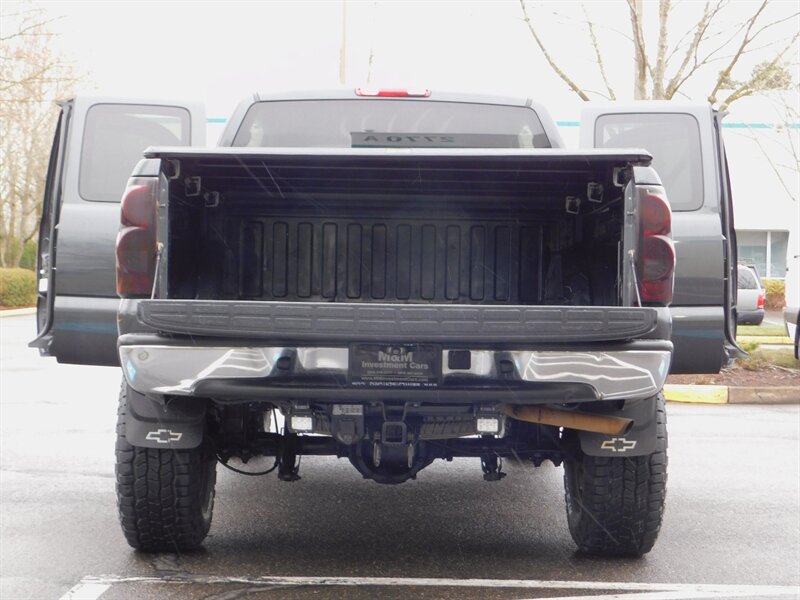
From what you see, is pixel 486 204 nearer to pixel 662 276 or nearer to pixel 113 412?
pixel 662 276

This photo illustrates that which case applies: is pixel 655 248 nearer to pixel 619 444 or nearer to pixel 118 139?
pixel 619 444

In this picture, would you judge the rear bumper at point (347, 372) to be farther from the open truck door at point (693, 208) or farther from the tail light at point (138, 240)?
the open truck door at point (693, 208)

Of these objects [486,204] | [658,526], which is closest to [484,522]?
[658,526]

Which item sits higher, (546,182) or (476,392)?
(546,182)

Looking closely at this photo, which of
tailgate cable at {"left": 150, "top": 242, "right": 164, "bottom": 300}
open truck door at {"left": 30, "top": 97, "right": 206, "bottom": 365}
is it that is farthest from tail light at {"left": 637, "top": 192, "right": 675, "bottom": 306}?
open truck door at {"left": 30, "top": 97, "right": 206, "bottom": 365}

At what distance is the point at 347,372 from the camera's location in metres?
3.94

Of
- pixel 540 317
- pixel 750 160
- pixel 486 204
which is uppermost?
pixel 750 160

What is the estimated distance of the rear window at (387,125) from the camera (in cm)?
609

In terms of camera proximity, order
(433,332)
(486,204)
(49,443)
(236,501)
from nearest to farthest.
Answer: (433,332)
(486,204)
(236,501)
(49,443)

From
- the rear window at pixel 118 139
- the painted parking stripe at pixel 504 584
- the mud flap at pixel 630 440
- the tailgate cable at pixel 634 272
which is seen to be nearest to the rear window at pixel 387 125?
the rear window at pixel 118 139

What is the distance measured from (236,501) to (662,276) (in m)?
3.05

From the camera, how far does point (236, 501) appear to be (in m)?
6.14

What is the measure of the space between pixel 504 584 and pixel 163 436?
59.7 inches

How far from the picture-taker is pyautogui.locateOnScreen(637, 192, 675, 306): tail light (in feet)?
13.4
